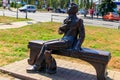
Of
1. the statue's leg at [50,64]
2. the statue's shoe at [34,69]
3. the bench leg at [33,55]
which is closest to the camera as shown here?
the statue's leg at [50,64]

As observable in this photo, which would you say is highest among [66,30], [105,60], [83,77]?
[66,30]

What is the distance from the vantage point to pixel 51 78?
643cm

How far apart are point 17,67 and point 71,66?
60.7 inches

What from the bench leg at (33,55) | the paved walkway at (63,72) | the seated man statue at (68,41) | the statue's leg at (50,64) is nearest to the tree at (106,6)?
the paved walkway at (63,72)

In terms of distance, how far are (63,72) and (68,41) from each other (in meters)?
0.94

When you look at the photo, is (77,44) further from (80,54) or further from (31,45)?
(31,45)

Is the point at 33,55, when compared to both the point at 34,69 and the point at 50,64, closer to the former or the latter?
the point at 34,69

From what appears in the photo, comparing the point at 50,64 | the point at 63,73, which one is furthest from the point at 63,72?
the point at 50,64

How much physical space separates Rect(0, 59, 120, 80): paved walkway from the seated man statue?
0.25 m

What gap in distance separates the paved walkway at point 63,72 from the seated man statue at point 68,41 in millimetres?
247

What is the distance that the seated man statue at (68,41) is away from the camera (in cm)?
646

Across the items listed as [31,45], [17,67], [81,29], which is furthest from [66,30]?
[17,67]

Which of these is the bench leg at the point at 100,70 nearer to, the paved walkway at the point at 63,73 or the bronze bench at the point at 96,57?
the bronze bench at the point at 96,57

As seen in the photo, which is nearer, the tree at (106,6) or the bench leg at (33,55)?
the bench leg at (33,55)
